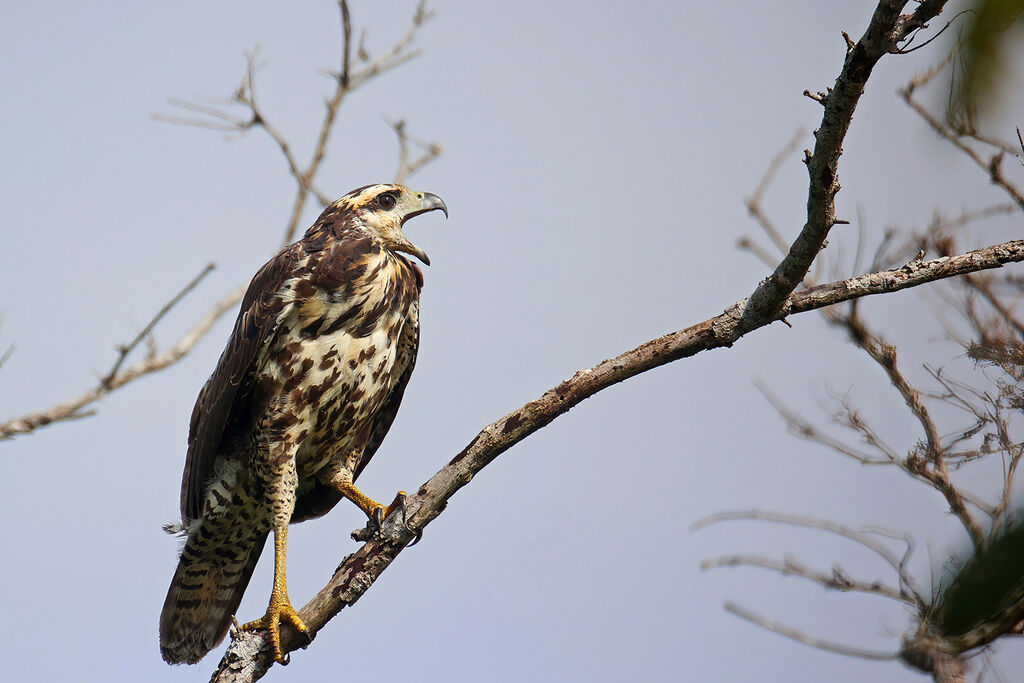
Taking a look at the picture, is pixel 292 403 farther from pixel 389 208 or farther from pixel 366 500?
pixel 389 208

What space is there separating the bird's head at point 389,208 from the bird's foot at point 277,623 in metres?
1.92

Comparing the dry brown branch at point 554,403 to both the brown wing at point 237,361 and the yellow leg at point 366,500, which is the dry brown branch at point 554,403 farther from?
the brown wing at point 237,361

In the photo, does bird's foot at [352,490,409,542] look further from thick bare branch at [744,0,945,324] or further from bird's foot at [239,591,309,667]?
thick bare branch at [744,0,945,324]

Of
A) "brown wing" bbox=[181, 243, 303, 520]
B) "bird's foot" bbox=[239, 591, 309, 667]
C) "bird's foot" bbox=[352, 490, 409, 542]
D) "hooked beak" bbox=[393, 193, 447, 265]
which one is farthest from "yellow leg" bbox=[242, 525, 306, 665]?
"hooked beak" bbox=[393, 193, 447, 265]

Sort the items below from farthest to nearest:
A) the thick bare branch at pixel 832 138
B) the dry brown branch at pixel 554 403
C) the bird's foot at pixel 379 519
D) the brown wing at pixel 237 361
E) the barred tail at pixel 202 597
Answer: the barred tail at pixel 202 597 < the brown wing at pixel 237 361 < the bird's foot at pixel 379 519 < the dry brown branch at pixel 554 403 < the thick bare branch at pixel 832 138

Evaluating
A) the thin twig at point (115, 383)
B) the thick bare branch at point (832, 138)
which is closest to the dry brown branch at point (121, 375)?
the thin twig at point (115, 383)

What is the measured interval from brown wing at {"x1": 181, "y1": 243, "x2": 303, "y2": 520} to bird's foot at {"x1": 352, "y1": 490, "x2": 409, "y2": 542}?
94cm

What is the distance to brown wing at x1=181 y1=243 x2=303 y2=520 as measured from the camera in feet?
14.6

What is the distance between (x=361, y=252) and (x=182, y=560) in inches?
75.1

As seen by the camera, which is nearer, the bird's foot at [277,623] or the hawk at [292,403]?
the bird's foot at [277,623]

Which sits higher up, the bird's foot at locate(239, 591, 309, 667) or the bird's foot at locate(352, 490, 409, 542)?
the bird's foot at locate(352, 490, 409, 542)

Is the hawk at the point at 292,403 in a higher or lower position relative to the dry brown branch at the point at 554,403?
higher

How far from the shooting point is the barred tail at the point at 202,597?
4926mm

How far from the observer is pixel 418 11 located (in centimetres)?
697
